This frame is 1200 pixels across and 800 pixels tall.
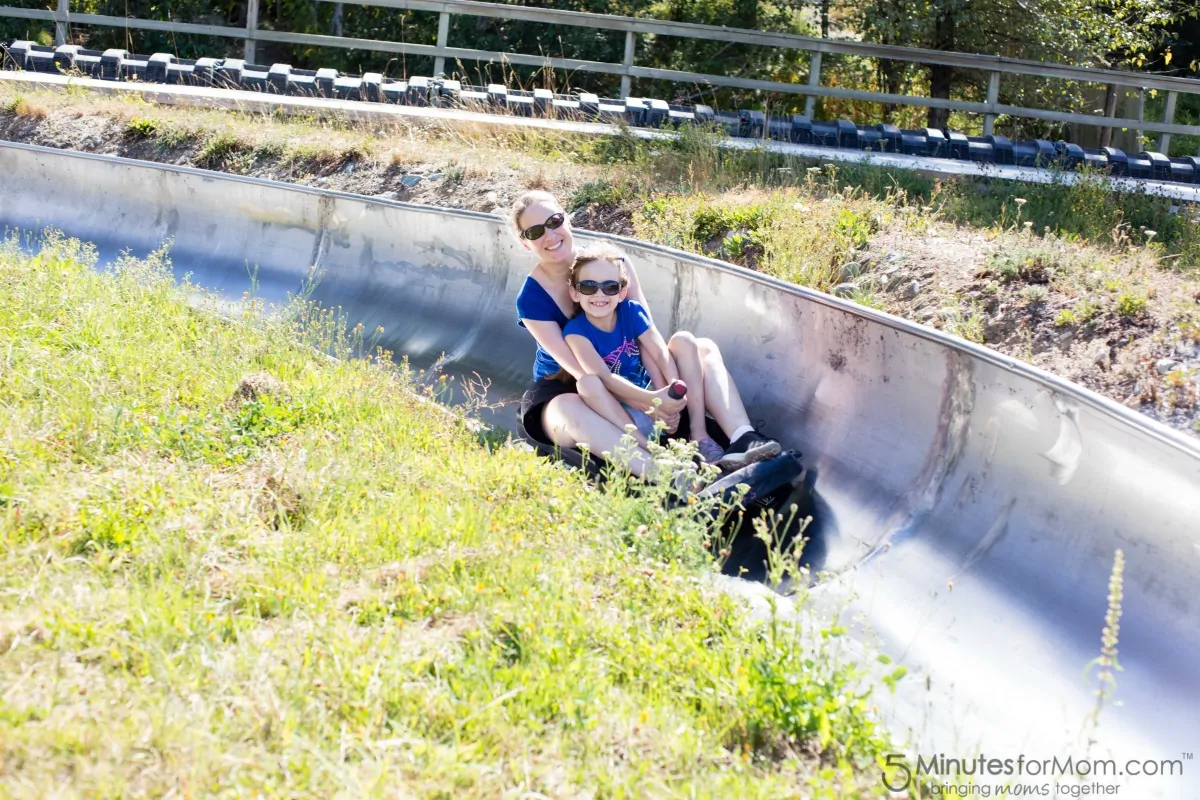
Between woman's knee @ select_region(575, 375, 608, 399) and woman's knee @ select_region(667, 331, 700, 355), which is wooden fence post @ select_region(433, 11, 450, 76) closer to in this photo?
woman's knee @ select_region(667, 331, 700, 355)

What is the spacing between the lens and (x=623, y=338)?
557 cm

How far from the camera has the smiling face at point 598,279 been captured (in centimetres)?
538

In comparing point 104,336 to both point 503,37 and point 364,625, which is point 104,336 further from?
point 503,37

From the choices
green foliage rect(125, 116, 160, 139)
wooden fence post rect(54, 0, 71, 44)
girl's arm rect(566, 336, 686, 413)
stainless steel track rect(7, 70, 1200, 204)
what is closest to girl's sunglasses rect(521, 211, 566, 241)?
girl's arm rect(566, 336, 686, 413)

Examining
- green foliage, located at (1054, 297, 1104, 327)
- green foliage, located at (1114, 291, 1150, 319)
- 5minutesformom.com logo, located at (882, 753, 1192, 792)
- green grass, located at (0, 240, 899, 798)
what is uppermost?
green foliage, located at (1114, 291, 1150, 319)

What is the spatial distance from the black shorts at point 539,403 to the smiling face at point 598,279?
1.28 ft

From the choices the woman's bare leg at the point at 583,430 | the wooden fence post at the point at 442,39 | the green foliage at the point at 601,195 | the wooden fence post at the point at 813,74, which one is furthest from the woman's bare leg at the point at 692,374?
the wooden fence post at the point at 442,39

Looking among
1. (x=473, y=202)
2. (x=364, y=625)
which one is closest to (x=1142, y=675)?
(x=364, y=625)

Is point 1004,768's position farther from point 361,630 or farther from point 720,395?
point 720,395

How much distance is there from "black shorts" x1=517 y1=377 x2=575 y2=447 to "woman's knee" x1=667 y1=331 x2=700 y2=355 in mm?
517

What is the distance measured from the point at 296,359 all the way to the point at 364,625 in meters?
3.14

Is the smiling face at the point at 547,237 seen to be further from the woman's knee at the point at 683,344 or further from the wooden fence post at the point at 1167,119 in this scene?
the wooden fence post at the point at 1167,119

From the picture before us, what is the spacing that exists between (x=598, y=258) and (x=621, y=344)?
43 centimetres

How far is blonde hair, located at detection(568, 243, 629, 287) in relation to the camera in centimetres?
541
